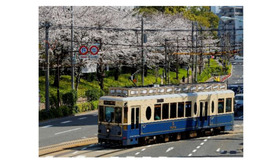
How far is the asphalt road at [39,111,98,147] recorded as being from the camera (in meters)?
34.4

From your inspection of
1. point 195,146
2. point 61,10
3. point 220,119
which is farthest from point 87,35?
point 195,146

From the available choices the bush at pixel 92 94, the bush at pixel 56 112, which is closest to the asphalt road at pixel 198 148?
the bush at pixel 56 112

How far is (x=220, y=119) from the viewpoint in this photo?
36031mm

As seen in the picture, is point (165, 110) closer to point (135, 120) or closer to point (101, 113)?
point (135, 120)

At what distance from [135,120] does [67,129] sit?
9.53 meters

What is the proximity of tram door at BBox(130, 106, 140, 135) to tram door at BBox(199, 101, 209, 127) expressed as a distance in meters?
5.22

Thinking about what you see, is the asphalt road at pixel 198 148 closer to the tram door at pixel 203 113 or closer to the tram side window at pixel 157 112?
the tram door at pixel 203 113

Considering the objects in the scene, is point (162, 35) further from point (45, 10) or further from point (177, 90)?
point (177, 90)

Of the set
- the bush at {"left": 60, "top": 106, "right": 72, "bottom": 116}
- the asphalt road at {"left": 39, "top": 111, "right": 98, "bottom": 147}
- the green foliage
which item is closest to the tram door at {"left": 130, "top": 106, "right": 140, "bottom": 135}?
the asphalt road at {"left": 39, "top": 111, "right": 98, "bottom": 147}

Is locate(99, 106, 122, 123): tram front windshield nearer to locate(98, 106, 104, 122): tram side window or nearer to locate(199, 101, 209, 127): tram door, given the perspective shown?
locate(98, 106, 104, 122): tram side window

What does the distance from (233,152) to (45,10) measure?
24995 millimetres

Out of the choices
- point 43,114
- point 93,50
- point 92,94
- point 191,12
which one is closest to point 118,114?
point 43,114

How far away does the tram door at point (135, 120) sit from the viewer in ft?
98.8
